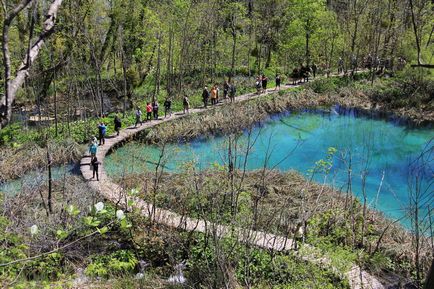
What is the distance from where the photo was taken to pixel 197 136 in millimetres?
23562

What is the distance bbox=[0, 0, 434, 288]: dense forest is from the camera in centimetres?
923

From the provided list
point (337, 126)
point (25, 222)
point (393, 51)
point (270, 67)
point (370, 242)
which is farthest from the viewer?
point (270, 67)

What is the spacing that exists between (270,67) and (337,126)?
12150mm

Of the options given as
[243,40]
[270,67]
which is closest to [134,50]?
[243,40]

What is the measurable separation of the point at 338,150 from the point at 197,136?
7.38 meters

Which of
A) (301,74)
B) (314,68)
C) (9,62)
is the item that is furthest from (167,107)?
(9,62)

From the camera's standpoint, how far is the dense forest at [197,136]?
923cm

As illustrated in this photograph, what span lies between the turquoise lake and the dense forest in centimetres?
54

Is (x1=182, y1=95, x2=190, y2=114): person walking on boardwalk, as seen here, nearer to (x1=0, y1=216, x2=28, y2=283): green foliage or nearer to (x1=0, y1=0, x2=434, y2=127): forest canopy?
(x1=0, y1=0, x2=434, y2=127): forest canopy

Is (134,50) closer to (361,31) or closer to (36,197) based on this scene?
(36,197)

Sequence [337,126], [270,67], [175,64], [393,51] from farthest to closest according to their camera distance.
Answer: [270,67] → [393,51] → [175,64] → [337,126]

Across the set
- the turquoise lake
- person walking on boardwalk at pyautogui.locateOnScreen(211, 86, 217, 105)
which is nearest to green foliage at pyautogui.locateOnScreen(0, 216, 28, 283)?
the turquoise lake

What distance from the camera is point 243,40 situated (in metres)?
35.2

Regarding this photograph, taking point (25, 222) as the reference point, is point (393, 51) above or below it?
above
